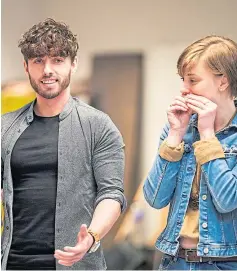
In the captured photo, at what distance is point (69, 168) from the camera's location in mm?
1472

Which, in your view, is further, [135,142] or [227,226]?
[135,142]

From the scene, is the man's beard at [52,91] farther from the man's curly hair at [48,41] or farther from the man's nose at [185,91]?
the man's nose at [185,91]

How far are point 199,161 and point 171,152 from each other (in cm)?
7

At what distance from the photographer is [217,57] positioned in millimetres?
1326

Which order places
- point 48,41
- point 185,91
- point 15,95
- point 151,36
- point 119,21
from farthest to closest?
1. point 151,36
2. point 119,21
3. point 15,95
4. point 48,41
5. point 185,91

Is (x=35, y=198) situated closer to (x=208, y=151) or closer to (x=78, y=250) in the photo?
(x=78, y=250)

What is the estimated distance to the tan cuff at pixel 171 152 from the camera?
1.32m

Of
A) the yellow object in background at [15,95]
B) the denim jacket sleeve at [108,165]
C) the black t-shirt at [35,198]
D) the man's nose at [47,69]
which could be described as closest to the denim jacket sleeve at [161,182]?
the denim jacket sleeve at [108,165]

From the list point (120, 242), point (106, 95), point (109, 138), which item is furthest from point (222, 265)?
point (106, 95)

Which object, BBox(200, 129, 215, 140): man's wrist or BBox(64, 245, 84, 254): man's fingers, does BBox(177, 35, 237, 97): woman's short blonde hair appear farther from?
BBox(64, 245, 84, 254): man's fingers

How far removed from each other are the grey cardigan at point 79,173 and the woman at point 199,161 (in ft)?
0.45

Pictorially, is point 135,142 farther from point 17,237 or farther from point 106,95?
point 17,237

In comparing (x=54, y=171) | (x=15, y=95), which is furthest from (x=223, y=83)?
(x=15, y=95)

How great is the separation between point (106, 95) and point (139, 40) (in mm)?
368
